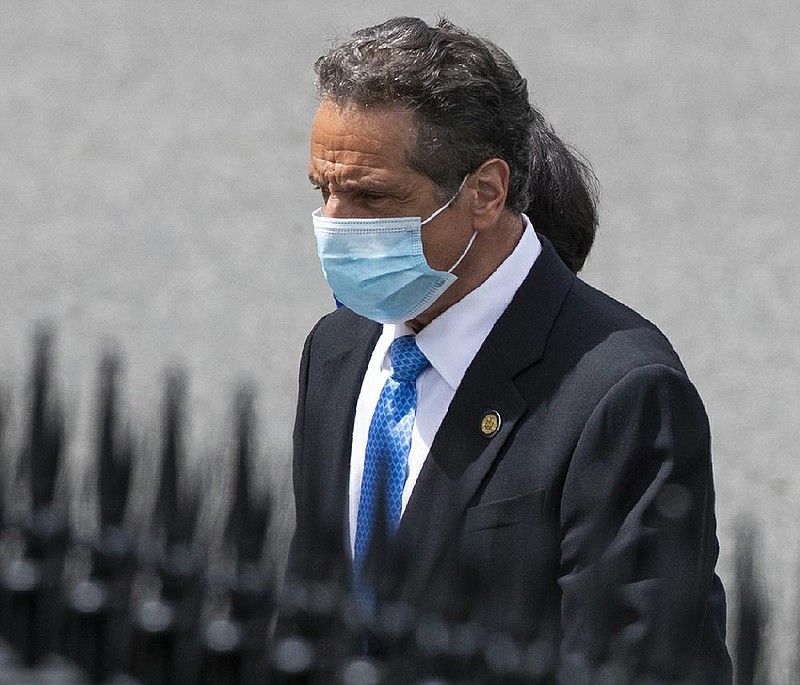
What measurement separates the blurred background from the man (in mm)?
2393

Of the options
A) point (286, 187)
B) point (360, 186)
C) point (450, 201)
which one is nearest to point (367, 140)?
point (360, 186)

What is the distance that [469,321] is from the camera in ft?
9.08

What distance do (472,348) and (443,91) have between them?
426mm

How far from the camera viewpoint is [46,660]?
146 centimetres

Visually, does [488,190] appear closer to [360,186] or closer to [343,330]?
[360,186]

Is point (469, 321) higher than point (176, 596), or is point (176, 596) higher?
point (469, 321)

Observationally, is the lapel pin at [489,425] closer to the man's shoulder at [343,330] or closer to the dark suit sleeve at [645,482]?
the dark suit sleeve at [645,482]

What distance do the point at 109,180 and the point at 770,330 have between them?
3480mm

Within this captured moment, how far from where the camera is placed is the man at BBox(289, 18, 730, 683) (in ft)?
8.41

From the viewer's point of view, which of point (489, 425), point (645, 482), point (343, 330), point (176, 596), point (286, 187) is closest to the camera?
point (176, 596)

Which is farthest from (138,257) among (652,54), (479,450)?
(479,450)

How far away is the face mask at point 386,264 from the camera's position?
2.77m

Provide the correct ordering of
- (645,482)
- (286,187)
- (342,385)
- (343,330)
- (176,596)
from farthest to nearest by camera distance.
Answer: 1. (286,187)
2. (343,330)
3. (342,385)
4. (645,482)
5. (176,596)

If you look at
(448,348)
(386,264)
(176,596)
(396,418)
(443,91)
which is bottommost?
(176,596)
